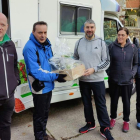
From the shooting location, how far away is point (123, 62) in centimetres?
290

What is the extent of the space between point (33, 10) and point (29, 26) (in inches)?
10.6

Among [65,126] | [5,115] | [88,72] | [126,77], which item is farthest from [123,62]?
[5,115]

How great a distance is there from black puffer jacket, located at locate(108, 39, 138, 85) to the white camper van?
0.90 m

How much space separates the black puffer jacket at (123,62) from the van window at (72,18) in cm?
90

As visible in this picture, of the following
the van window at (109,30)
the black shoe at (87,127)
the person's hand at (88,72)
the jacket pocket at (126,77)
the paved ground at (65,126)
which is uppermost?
the van window at (109,30)

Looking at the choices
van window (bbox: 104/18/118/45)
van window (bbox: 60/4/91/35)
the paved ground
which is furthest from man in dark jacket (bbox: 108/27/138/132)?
van window (bbox: 104/18/118/45)

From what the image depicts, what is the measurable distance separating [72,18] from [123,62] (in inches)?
52.0

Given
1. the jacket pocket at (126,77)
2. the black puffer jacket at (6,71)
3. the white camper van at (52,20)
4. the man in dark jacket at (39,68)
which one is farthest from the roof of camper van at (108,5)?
the black puffer jacket at (6,71)

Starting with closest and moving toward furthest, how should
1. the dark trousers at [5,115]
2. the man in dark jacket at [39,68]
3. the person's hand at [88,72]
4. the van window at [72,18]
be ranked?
the dark trousers at [5,115] < the man in dark jacket at [39,68] < the person's hand at [88,72] < the van window at [72,18]

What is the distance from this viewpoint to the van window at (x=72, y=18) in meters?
3.32

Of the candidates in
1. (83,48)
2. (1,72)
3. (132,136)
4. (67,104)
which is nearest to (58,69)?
(83,48)

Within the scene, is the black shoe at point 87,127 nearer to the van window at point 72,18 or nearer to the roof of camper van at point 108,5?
the van window at point 72,18

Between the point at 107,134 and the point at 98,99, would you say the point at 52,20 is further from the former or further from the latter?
the point at 107,134

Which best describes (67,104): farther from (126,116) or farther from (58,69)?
(58,69)
